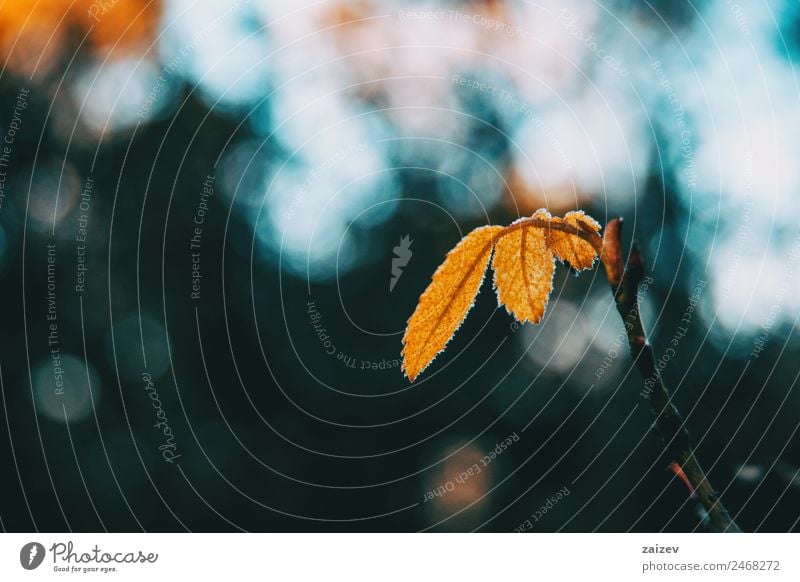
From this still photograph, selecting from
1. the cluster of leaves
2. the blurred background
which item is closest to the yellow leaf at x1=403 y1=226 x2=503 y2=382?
the cluster of leaves

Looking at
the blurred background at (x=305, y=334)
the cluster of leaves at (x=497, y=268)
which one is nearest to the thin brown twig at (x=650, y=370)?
the cluster of leaves at (x=497, y=268)

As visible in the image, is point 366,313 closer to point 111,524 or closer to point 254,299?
point 254,299

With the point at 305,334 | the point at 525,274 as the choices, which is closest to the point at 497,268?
the point at 525,274

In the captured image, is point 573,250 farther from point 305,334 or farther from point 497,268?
point 305,334

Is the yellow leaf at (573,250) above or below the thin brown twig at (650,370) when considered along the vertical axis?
above

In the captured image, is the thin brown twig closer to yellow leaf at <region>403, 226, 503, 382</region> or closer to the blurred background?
yellow leaf at <region>403, 226, 503, 382</region>

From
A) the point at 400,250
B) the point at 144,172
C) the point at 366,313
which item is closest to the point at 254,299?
the point at 366,313

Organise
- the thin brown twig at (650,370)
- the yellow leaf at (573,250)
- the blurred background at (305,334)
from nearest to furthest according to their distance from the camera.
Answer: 1. the thin brown twig at (650,370)
2. the yellow leaf at (573,250)
3. the blurred background at (305,334)

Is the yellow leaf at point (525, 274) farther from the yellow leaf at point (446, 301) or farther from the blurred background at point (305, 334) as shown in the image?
the blurred background at point (305, 334)
